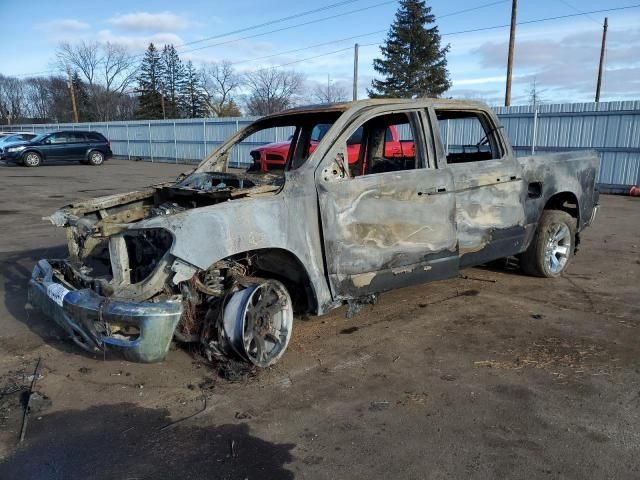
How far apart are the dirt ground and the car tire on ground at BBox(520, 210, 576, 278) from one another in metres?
0.58

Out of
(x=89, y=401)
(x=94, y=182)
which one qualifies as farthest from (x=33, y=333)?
(x=94, y=182)

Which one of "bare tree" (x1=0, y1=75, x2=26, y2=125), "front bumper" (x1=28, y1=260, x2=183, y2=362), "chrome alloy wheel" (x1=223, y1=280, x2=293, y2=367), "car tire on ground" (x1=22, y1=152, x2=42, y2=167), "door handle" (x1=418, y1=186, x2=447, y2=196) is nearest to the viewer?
"front bumper" (x1=28, y1=260, x2=183, y2=362)

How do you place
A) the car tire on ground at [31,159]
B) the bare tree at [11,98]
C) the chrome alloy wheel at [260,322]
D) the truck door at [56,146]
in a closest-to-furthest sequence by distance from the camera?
1. the chrome alloy wheel at [260,322]
2. the car tire on ground at [31,159]
3. the truck door at [56,146]
4. the bare tree at [11,98]

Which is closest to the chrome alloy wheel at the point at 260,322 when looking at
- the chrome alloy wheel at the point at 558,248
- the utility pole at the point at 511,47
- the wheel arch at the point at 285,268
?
the wheel arch at the point at 285,268

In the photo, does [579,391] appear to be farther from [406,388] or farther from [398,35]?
[398,35]

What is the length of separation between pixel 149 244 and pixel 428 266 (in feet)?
7.65

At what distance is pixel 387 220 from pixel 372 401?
4.87 feet

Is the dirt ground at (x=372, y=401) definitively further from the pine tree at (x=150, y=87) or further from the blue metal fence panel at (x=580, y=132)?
the pine tree at (x=150, y=87)

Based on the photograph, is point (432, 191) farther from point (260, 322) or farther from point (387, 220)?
point (260, 322)

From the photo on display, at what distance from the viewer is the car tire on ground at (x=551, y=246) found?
19.4ft

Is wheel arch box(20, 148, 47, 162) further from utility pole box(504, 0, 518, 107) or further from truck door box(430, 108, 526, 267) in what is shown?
truck door box(430, 108, 526, 267)

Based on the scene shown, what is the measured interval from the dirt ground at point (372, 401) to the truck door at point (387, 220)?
0.57 m

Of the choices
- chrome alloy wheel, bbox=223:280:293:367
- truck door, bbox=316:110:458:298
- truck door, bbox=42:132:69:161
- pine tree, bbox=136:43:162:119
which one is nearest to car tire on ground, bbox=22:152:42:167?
truck door, bbox=42:132:69:161

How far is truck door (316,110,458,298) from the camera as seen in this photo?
4.08 metres
